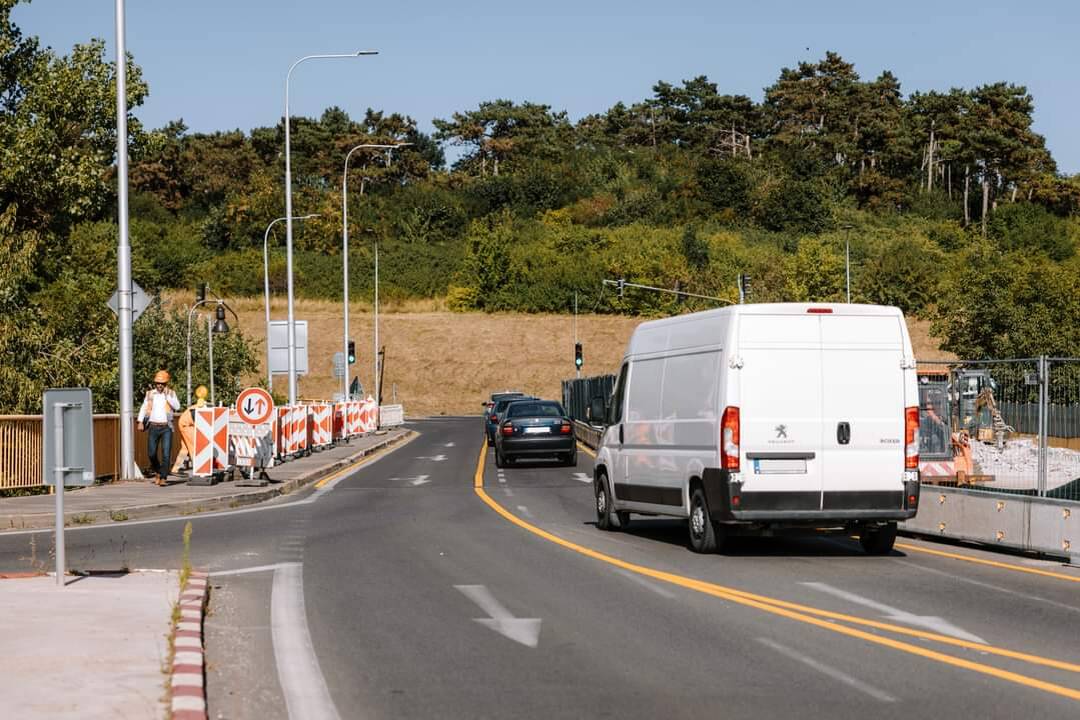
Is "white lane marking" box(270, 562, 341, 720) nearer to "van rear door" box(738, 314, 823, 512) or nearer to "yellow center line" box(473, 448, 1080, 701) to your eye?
"yellow center line" box(473, 448, 1080, 701)

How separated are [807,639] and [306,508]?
1344cm

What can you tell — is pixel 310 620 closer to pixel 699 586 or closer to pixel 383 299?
pixel 699 586

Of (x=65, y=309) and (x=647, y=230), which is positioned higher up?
(x=647, y=230)

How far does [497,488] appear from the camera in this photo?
2741cm

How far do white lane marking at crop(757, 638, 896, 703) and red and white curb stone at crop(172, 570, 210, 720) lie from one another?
11.8ft

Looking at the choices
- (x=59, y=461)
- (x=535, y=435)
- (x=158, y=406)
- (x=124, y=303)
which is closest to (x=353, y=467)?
(x=535, y=435)

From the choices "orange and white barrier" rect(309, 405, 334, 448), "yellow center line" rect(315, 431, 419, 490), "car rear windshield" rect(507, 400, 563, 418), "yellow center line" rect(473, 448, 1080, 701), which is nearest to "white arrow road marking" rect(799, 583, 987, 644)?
"yellow center line" rect(473, 448, 1080, 701)

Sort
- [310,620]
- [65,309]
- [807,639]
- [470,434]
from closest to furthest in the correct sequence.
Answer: [807,639]
[310,620]
[65,309]
[470,434]

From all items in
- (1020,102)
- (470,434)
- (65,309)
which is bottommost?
(470,434)

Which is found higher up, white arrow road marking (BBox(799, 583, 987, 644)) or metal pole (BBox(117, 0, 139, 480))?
metal pole (BBox(117, 0, 139, 480))

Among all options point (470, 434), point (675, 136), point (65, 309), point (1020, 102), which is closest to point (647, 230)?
point (675, 136)

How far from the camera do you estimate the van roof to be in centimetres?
1491

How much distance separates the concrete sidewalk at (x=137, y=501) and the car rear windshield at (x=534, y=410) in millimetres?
6624

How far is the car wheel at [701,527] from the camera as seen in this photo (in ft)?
50.4
